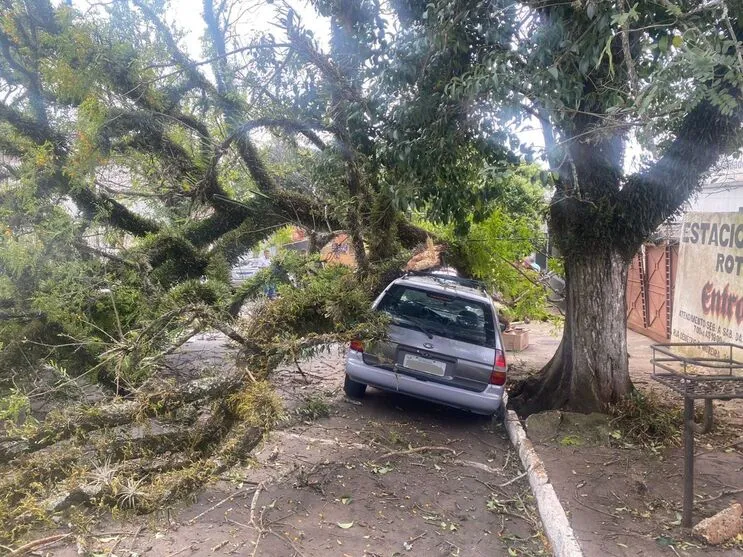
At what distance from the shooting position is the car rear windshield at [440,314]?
657cm

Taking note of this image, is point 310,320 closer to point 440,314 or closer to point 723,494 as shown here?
point 440,314

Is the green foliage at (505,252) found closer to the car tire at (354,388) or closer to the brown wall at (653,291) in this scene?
the car tire at (354,388)

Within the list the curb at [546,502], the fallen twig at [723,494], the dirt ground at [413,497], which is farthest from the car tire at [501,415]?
the fallen twig at [723,494]

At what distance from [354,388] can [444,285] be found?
6.05 feet

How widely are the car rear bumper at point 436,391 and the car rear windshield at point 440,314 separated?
58cm

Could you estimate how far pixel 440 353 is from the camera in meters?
6.31

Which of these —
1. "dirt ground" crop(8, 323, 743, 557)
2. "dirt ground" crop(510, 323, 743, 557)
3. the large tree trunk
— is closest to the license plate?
"dirt ground" crop(8, 323, 743, 557)

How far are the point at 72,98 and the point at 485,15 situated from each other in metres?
5.29

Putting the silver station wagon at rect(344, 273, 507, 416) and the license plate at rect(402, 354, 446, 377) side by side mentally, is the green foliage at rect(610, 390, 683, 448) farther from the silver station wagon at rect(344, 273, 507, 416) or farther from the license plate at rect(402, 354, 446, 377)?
the license plate at rect(402, 354, 446, 377)

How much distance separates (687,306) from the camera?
6754 mm

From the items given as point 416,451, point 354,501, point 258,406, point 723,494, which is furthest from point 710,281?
point 258,406

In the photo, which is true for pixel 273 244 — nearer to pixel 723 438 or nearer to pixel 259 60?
pixel 259 60

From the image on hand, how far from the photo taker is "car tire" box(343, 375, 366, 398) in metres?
7.34

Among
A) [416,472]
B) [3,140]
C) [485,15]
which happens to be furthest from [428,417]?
[3,140]
